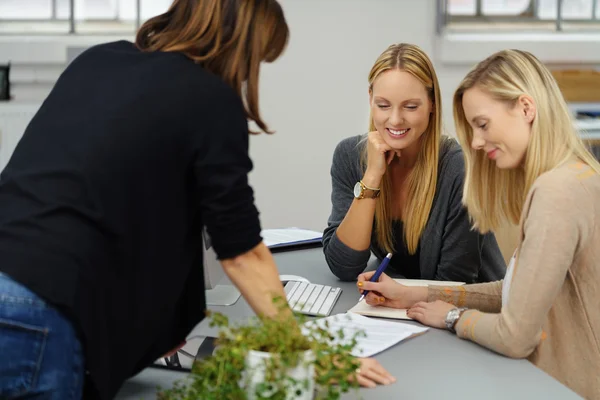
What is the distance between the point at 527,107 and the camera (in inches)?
66.5

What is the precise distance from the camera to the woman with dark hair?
116 cm

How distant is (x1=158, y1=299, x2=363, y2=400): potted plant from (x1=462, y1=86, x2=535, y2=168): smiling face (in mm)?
790

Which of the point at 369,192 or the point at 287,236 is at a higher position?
the point at 369,192

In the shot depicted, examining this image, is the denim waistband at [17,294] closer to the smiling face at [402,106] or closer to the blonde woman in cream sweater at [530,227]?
the blonde woman in cream sweater at [530,227]

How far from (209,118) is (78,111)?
0.70ft

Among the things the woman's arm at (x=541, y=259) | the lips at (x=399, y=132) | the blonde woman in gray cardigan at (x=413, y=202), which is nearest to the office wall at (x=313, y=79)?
Answer: the blonde woman in gray cardigan at (x=413, y=202)

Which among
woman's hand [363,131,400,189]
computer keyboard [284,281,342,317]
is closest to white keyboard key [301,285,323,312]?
computer keyboard [284,281,342,317]

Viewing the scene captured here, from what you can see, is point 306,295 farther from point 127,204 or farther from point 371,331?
point 127,204

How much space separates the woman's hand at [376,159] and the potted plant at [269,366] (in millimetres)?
1147

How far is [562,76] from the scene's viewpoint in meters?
4.14

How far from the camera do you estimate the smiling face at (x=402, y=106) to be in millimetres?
2193

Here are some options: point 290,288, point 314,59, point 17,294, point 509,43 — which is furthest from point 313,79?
point 17,294

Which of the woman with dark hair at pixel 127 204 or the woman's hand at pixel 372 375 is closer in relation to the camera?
the woman with dark hair at pixel 127 204

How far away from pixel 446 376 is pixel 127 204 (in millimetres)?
653
